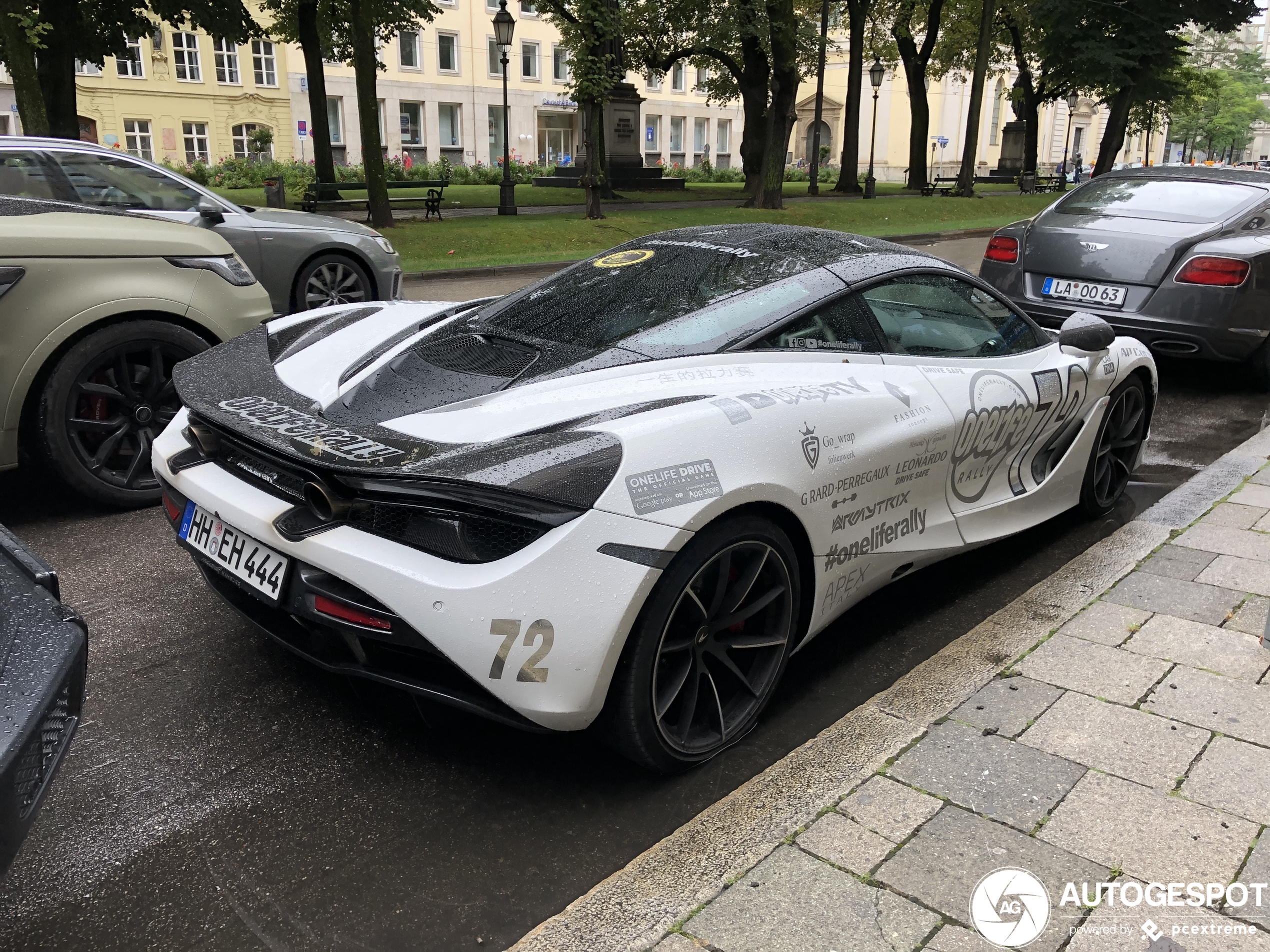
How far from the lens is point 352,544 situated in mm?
2441

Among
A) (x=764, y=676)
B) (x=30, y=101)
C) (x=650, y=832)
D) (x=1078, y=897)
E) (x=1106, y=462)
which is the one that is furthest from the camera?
(x=30, y=101)

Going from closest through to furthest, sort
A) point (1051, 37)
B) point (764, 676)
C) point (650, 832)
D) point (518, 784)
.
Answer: point (650, 832) → point (518, 784) → point (764, 676) → point (1051, 37)

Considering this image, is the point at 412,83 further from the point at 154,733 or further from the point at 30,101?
the point at 154,733

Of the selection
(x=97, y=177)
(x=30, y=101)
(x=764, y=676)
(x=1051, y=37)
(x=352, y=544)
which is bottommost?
(x=764, y=676)

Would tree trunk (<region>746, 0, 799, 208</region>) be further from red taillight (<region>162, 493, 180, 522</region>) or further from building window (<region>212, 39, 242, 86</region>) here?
building window (<region>212, 39, 242, 86</region>)

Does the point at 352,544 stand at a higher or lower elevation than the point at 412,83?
lower

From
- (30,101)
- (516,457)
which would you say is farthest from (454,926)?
(30,101)

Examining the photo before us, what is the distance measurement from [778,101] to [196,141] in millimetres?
35783

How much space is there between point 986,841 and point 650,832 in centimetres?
79

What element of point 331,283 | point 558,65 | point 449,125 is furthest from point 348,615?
point 558,65

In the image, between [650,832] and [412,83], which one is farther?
[412,83]

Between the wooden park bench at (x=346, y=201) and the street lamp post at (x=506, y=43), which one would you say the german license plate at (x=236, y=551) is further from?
the street lamp post at (x=506, y=43)

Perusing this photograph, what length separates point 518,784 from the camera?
109 inches

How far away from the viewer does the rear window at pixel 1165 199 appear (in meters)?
7.29
